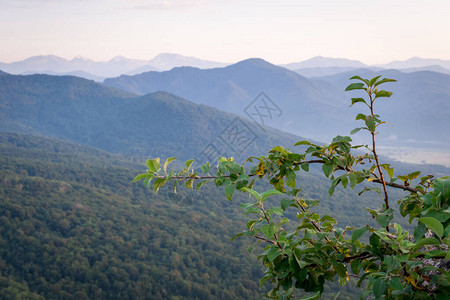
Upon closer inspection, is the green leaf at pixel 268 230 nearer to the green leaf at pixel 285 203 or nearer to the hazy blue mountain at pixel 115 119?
the green leaf at pixel 285 203

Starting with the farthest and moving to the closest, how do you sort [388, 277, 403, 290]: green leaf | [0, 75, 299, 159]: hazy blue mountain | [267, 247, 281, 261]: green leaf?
[0, 75, 299, 159]: hazy blue mountain < [267, 247, 281, 261]: green leaf < [388, 277, 403, 290]: green leaf

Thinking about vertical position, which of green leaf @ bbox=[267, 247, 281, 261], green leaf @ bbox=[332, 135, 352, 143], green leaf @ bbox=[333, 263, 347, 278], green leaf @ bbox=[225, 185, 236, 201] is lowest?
green leaf @ bbox=[333, 263, 347, 278]

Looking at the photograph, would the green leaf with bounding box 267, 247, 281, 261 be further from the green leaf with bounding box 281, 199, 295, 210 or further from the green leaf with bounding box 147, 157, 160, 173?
the green leaf with bounding box 147, 157, 160, 173

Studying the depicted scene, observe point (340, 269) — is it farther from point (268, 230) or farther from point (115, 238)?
point (115, 238)

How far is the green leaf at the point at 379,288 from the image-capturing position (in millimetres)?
1453

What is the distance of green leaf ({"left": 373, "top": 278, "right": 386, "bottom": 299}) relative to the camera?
145 centimetres

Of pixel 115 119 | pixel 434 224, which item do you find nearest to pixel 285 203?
pixel 434 224

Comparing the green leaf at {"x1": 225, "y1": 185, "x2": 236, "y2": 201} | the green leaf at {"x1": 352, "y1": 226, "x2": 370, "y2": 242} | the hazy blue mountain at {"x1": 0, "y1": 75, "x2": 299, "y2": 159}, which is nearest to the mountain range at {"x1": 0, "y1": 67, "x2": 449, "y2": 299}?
the green leaf at {"x1": 225, "y1": 185, "x2": 236, "y2": 201}

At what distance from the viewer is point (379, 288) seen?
57.6 inches

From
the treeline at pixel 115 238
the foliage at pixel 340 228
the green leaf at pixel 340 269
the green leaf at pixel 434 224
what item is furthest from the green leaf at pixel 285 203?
the treeline at pixel 115 238

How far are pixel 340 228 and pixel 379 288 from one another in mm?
558

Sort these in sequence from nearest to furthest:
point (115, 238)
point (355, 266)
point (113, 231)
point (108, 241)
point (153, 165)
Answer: point (355, 266) < point (153, 165) < point (108, 241) < point (115, 238) < point (113, 231)

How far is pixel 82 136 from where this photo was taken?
521ft

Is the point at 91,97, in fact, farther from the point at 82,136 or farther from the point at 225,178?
the point at 225,178
